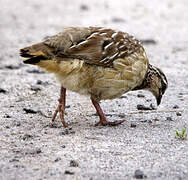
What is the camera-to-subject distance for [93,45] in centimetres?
659

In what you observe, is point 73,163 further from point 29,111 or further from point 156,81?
point 156,81

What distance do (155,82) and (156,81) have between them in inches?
0.9

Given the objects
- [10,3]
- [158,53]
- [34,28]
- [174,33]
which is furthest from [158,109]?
[10,3]

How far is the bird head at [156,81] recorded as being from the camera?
730 centimetres

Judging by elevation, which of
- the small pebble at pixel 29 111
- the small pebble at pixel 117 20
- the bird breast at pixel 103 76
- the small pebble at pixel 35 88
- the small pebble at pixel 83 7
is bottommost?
the small pebble at pixel 83 7

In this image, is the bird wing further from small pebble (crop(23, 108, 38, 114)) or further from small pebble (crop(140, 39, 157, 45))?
small pebble (crop(140, 39, 157, 45))

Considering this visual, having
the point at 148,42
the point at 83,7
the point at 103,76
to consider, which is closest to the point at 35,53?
the point at 103,76

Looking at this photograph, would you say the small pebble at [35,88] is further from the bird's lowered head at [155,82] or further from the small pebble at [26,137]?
the small pebble at [26,137]

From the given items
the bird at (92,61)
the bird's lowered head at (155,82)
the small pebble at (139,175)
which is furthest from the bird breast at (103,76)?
the small pebble at (139,175)

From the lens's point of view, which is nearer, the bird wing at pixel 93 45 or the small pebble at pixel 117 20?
the bird wing at pixel 93 45

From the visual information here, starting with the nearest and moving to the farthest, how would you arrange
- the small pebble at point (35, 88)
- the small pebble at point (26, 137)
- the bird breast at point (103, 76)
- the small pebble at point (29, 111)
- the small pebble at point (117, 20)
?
the small pebble at point (26, 137), the bird breast at point (103, 76), the small pebble at point (29, 111), the small pebble at point (35, 88), the small pebble at point (117, 20)

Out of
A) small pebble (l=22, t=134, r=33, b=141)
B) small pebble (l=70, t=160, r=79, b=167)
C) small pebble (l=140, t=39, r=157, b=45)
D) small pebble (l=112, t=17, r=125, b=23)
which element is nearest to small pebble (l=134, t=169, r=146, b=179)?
small pebble (l=70, t=160, r=79, b=167)

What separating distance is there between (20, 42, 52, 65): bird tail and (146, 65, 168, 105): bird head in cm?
177

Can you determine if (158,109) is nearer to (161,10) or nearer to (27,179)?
(27,179)
